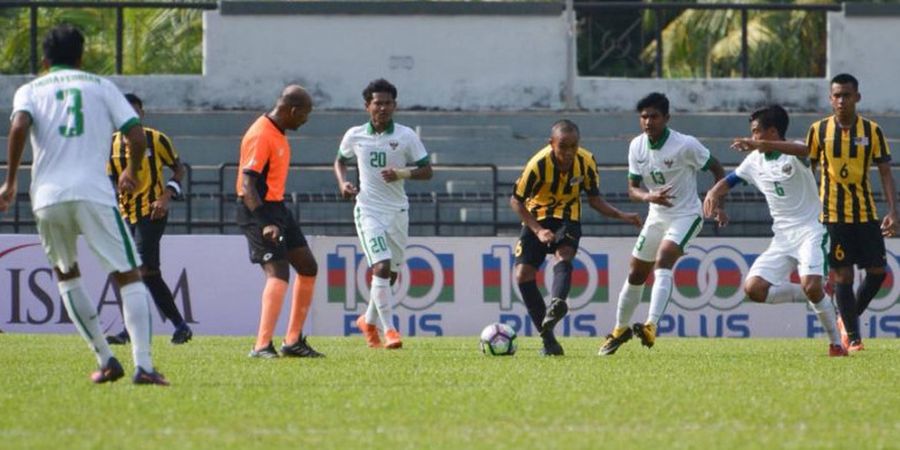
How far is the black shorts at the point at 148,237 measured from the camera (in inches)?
673

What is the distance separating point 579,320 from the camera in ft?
69.2

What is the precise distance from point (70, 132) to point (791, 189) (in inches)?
261

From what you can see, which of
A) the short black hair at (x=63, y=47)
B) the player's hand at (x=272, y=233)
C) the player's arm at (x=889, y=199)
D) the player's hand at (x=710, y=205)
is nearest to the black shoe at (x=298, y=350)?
the player's hand at (x=272, y=233)

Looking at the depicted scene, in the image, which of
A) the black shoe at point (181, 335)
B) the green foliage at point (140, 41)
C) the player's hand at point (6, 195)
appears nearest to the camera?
the player's hand at point (6, 195)

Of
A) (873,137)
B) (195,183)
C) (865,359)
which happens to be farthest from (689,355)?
(195,183)

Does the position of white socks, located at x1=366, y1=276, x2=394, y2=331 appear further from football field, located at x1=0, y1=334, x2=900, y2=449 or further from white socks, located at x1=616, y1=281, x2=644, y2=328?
white socks, located at x1=616, y1=281, x2=644, y2=328

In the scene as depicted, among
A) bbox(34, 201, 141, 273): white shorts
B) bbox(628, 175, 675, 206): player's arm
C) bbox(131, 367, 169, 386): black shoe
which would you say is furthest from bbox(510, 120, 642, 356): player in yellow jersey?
bbox(34, 201, 141, 273): white shorts

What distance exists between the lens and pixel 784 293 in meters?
14.9

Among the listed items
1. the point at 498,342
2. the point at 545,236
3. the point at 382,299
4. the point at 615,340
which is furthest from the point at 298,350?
the point at 615,340

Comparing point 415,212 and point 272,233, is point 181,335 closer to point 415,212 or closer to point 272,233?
point 272,233

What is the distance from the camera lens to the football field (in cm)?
794

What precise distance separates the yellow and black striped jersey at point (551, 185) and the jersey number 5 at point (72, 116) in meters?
5.15

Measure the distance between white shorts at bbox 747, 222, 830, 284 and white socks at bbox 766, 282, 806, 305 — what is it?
0.60 feet

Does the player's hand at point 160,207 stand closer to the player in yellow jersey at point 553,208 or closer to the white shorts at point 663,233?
the player in yellow jersey at point 553,208
